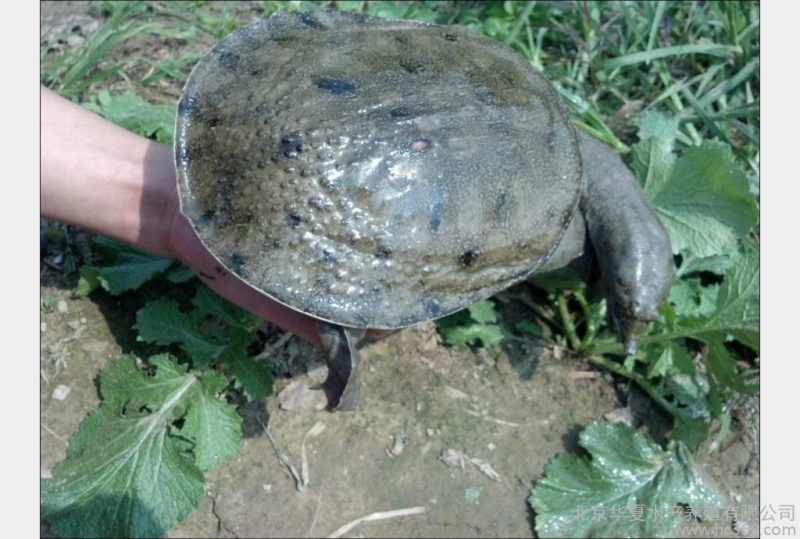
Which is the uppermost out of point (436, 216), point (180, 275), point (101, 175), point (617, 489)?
point (436, 216)

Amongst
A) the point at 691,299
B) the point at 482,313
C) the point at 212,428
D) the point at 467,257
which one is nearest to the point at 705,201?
the point at 691,299

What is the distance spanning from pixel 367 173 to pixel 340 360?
549mm

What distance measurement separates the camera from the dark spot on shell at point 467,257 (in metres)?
1.97

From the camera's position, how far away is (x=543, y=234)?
208 centimetres

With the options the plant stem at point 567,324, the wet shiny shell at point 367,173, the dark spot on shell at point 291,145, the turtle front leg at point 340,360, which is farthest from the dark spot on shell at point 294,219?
the plant stem at point 567,324

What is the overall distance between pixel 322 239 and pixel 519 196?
56 centimetres

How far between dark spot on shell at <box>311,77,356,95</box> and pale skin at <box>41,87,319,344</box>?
629 mm

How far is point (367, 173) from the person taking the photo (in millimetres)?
1853

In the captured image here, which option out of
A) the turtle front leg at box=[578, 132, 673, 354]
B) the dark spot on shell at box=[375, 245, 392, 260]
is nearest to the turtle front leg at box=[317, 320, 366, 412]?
the dark spot on shell at box=[375, 245, 392, 260]

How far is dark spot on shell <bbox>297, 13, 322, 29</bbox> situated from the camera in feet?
7.13

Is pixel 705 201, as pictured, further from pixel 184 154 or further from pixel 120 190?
pixel 120 190

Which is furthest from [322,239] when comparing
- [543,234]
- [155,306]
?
[155,306]

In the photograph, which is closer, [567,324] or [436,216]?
[436,216]

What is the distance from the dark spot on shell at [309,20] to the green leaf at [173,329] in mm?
994
